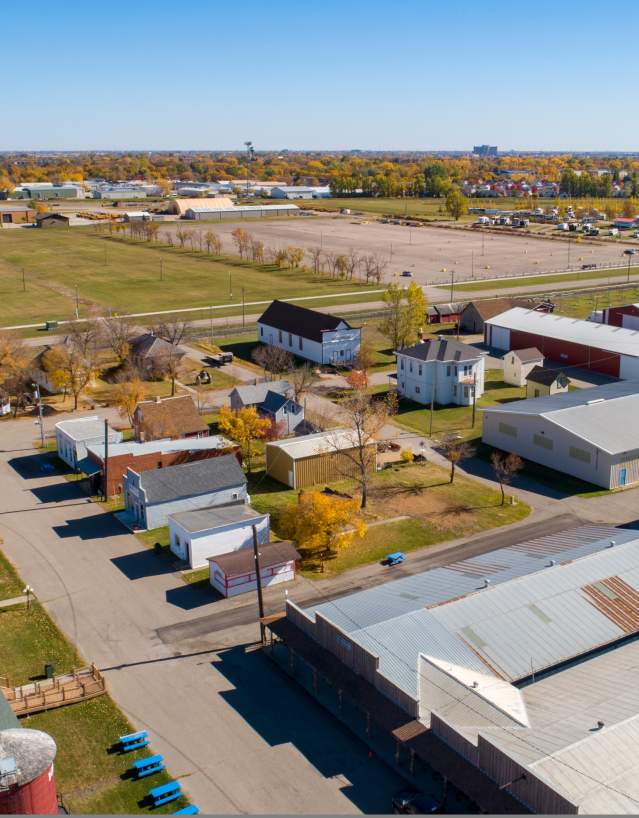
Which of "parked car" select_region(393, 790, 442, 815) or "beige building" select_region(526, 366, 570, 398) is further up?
"beige building" select_region(526, 366, 570, 398)

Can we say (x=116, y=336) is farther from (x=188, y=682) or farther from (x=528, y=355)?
(x=188, y=682)

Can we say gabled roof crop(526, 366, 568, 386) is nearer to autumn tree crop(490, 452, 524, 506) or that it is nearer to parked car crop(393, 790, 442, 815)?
autumn tree crop(490, 452, 524, 506)

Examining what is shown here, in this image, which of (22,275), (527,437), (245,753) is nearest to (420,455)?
(527,437)

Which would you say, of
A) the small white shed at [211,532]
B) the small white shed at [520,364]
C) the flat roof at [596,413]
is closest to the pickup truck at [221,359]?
the small white shed at [520,364]

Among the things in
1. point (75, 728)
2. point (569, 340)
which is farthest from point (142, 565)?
point (569, 340)

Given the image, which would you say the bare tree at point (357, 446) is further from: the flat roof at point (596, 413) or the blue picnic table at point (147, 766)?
the blue picnic table at point (147, 766)

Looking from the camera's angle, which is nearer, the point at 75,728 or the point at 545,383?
the point at 75,728

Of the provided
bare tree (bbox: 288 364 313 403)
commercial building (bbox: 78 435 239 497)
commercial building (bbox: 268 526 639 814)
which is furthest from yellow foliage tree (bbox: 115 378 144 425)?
commercial building (bbox: 268 526 639 814)

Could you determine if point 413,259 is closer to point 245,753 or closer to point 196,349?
point 196,349
